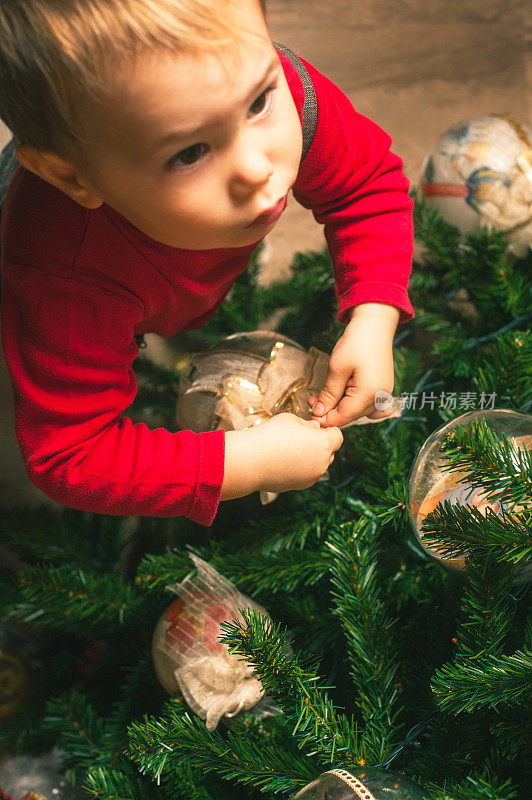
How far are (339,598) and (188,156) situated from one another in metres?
0.35

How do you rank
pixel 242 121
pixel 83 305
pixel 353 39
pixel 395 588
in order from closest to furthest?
pixel 242 121 < pixel 83 305 < pixel 395 588 < pixel 353 39

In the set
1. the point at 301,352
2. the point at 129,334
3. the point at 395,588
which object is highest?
the point at 129,334

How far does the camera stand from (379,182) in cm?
67

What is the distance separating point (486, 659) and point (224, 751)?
0.66 ft

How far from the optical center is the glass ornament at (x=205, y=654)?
22.7 inches

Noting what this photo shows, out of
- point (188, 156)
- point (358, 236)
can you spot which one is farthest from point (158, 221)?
point (358, 236)

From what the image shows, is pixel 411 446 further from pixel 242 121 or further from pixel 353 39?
pixel 353 39

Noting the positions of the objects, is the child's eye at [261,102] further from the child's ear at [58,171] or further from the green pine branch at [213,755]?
the green pine branch at [213,755]

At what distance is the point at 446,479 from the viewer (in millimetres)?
511

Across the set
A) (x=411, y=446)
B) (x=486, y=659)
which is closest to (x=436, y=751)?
(x=486, y=659)

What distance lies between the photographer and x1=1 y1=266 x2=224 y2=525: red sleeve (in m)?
0.51

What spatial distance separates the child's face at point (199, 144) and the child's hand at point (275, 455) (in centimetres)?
17

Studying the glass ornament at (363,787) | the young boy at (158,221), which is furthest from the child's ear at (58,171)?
the glass ornament at (363,787)

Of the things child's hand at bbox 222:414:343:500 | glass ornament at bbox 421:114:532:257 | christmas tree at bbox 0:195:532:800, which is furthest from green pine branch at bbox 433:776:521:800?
glass ornament at bbox 421:114:532:257
